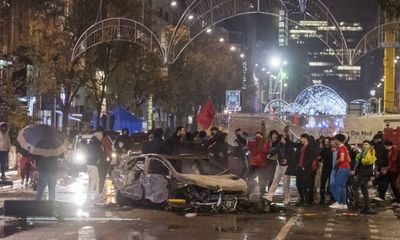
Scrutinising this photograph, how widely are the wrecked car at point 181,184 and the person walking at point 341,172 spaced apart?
8.15 feet

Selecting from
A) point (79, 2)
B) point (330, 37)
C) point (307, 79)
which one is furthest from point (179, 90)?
point (307, 79)

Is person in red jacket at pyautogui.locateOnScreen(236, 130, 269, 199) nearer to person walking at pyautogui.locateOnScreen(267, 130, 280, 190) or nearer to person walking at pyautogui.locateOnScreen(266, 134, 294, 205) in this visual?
person walking at pyautogui.locateOnScreen(267, 130, 280, 190)

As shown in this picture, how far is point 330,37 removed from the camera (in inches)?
1209

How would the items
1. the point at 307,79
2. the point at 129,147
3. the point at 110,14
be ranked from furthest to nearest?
the point at 307,79, the point at 110,14, the point at 129,147

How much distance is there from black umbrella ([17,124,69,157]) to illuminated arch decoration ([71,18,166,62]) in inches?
545

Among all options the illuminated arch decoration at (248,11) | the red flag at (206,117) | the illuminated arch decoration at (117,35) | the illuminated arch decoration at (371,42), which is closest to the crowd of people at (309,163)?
the red flag at (206,117)

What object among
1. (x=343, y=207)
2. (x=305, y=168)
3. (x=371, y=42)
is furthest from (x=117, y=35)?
(x=343, y=207)

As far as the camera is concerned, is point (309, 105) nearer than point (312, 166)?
No

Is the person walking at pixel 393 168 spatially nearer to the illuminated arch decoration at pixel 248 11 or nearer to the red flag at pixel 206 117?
the illuminated arch decoration at pixel 248 11

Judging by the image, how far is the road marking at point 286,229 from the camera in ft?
38.7

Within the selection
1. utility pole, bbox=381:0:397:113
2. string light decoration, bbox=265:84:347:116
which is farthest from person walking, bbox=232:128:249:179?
string light decoration, bbox=265:84:347:116

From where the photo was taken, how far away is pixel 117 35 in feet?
95.8

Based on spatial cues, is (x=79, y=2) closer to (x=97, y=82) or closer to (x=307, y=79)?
(x=97, y=82)

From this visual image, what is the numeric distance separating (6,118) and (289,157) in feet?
52.2
